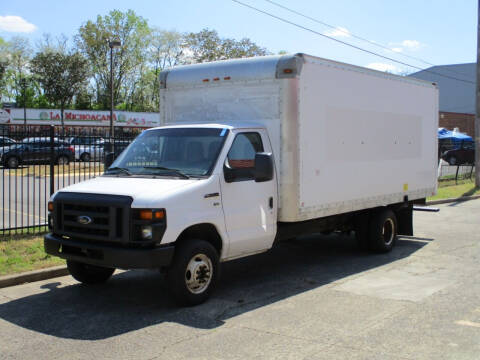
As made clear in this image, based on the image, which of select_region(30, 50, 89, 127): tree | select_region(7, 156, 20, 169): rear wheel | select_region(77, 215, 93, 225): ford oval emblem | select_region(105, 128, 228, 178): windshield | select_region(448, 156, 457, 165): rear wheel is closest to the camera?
select_region(77, 215, 93, 225): ford oval emblem

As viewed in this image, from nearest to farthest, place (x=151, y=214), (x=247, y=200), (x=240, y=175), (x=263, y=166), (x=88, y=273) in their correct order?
(x=151, y=214) → (x=263, y=166) → (x=240, y=175) → (x=247, y=200) → (x=88, y=273)

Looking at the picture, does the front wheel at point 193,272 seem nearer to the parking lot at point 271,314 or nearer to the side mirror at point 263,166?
the parking lot at point 271,314

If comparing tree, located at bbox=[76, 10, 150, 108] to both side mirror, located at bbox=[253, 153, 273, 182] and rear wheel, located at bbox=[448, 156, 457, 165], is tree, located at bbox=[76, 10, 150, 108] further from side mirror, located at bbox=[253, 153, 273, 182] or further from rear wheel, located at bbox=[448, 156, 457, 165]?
side mirror, located at bbox=[253, 153, 273, 182]

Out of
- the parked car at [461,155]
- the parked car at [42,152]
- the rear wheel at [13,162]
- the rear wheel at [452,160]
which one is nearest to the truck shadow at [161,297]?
the parked car at [42,152]

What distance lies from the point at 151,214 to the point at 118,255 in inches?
22.7

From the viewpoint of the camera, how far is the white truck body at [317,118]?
7.50 m

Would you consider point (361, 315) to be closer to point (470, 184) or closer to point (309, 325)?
point (309, 325)

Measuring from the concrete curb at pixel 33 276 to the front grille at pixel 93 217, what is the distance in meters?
1.45

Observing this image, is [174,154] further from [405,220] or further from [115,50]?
[115,50]

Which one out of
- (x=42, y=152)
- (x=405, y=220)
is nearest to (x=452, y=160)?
(x=405, y=220)

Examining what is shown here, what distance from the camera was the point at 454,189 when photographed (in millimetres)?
22344

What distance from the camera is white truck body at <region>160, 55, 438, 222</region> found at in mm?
7496

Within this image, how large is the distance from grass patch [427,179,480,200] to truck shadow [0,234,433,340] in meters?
11.1

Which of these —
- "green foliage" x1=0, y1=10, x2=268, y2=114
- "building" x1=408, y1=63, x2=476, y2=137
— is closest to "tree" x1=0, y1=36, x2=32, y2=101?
"green foliage" x1=0, y1=10, x2=268, y2=114
